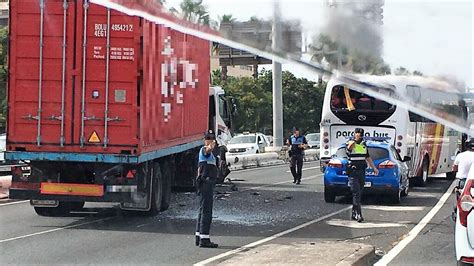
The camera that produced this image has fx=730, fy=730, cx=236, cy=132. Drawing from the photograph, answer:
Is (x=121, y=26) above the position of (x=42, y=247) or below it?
above

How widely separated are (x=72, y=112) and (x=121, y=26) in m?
1.66

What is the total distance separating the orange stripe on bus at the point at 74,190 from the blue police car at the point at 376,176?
6.02m

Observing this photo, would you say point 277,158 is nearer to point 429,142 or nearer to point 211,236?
point 429,142

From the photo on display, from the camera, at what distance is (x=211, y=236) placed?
1121 centimetres

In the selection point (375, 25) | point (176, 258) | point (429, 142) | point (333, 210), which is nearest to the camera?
point (375, 25)

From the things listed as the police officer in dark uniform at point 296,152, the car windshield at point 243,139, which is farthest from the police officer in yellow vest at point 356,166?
the car windshield at point 243,139

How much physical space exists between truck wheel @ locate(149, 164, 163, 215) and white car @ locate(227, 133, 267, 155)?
832 inches

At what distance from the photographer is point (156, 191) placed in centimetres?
1369

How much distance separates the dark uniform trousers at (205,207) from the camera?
1021 centimetres

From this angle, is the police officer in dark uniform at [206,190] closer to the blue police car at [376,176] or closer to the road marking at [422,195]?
the blue police car at [376,176]

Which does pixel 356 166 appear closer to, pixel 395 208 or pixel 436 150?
pixel 395 208

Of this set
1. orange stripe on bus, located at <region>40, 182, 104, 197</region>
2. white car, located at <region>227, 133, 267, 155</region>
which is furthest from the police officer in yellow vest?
white car, located at <region>227, 133, 267, 155</region>

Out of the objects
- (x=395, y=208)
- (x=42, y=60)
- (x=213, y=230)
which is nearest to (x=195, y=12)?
(x=213, y=230)

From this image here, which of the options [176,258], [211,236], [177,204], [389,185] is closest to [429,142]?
[389,185]
